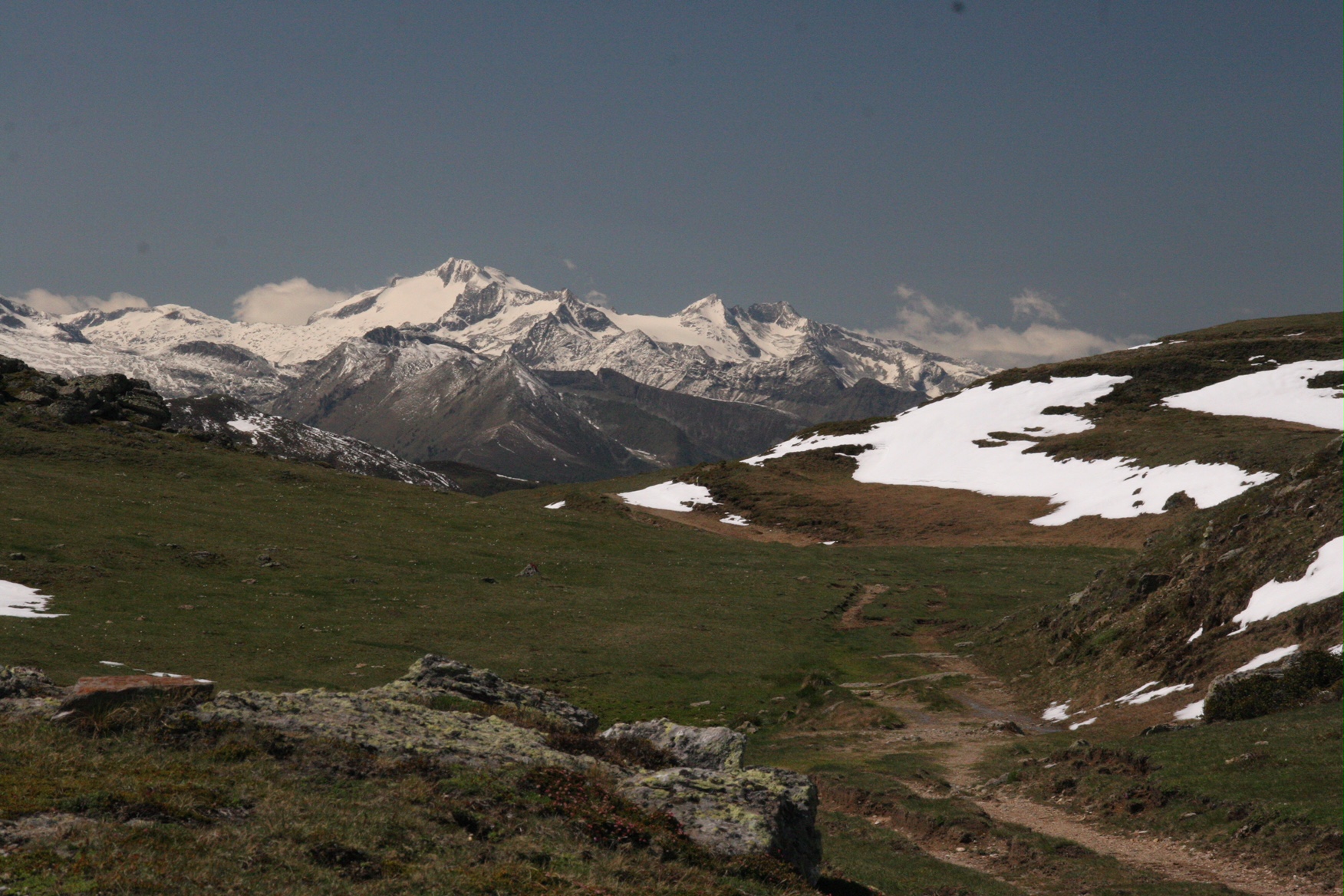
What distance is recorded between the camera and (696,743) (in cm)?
2023

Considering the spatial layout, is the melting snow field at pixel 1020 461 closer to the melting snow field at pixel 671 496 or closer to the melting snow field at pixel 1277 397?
the melting snow field at pixel 1277 397

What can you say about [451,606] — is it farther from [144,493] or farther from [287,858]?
[287,858]

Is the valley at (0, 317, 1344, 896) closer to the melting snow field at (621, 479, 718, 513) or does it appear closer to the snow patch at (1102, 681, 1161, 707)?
the snow patch at (1102, 681, 1161, 707)

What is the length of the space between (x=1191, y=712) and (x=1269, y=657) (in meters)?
3.30

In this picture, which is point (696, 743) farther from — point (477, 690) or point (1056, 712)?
point (1056, 712)

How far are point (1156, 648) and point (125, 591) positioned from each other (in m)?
50.8

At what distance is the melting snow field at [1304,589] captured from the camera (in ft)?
109

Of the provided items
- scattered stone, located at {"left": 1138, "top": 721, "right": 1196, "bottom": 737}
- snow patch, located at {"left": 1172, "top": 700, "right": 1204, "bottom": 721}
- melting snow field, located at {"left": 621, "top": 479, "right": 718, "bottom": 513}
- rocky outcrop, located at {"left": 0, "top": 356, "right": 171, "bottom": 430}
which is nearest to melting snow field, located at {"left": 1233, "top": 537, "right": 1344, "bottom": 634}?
snow patch, located at {"left": 1172, "top": 700, "right": 1204, "bottom": 721}

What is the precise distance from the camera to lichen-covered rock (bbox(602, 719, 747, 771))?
19.5 m

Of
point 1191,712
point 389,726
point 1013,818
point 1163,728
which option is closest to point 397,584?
point 1013,818

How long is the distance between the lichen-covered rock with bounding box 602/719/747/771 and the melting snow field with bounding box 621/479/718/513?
10845 centimetres

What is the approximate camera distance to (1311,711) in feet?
89.8

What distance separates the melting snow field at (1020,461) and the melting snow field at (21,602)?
93449 millimetres

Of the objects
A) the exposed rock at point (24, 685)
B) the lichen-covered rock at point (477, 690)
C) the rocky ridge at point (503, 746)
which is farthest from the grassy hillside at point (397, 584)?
the rocky ridge at point (503, 746)
